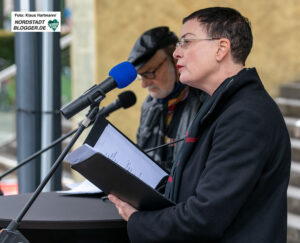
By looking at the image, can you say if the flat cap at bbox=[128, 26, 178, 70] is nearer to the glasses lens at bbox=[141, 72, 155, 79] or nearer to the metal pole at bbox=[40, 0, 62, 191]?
the glasses lens at bbox=[141, 72, 155, 79]

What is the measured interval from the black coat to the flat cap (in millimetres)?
1259

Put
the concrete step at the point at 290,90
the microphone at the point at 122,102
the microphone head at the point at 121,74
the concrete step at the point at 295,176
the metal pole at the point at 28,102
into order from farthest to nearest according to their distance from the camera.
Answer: the concrete step at the point at 290,90 → the concrete step at the point at 295,176 → the metal pole at the point at 28,102 → the microphone at the point at 122,102 → the microphone head at the point at 121,74

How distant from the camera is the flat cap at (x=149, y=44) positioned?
2881 mm

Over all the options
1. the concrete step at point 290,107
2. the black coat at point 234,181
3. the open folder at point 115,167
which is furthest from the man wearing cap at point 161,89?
the concrete step at point 290,107

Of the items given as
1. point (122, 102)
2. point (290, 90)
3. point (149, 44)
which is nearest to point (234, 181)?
point (122, 102)

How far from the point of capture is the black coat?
4.96 ft

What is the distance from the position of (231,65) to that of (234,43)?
7 centimetres

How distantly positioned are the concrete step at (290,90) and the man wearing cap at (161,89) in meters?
2.81

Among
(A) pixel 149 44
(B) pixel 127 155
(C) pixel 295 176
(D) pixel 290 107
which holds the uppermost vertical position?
(A) pixel 149 44

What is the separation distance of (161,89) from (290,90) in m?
2.95

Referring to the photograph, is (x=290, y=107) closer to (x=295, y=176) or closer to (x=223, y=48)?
(x=295, y=176)

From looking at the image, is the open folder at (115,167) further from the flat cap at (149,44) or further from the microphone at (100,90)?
the flat cap at (149,44)

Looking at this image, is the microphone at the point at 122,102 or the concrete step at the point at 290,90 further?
the concrete step at the point at 290,90

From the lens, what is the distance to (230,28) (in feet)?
5.75
